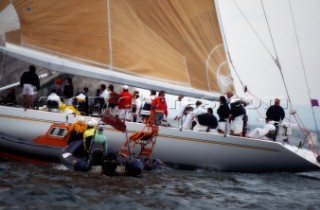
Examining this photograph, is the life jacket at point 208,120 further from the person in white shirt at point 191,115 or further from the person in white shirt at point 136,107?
the person in white shirt at point 136,107

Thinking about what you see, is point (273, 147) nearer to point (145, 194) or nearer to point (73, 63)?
point (145, 194)

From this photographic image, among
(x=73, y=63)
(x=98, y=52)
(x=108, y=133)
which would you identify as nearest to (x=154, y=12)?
(x=98, y=52)

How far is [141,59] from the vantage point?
13.4 meters

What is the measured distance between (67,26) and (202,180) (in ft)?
19.3

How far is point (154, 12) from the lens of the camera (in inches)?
535

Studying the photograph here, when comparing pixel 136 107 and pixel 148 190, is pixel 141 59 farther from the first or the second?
pixel 148 190

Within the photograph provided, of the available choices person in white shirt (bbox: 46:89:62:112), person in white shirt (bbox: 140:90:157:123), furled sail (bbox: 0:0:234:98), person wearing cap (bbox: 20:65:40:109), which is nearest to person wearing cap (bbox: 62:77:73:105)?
person in white shirt (bbox: 46:89:62:112)

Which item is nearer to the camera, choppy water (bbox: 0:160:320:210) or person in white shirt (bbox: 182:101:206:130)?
choppy water (bbox: 0:160:320:210)

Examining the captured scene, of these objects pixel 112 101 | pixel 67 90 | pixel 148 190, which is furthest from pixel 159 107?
pixel 148 190

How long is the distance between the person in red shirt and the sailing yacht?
28 cm

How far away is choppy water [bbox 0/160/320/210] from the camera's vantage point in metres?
8.47

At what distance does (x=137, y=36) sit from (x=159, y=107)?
2.30 meters

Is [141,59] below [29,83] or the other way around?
the other way around

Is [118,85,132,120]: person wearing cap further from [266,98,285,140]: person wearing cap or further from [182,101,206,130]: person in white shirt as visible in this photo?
[266,98,285,140]: person wearing cap
